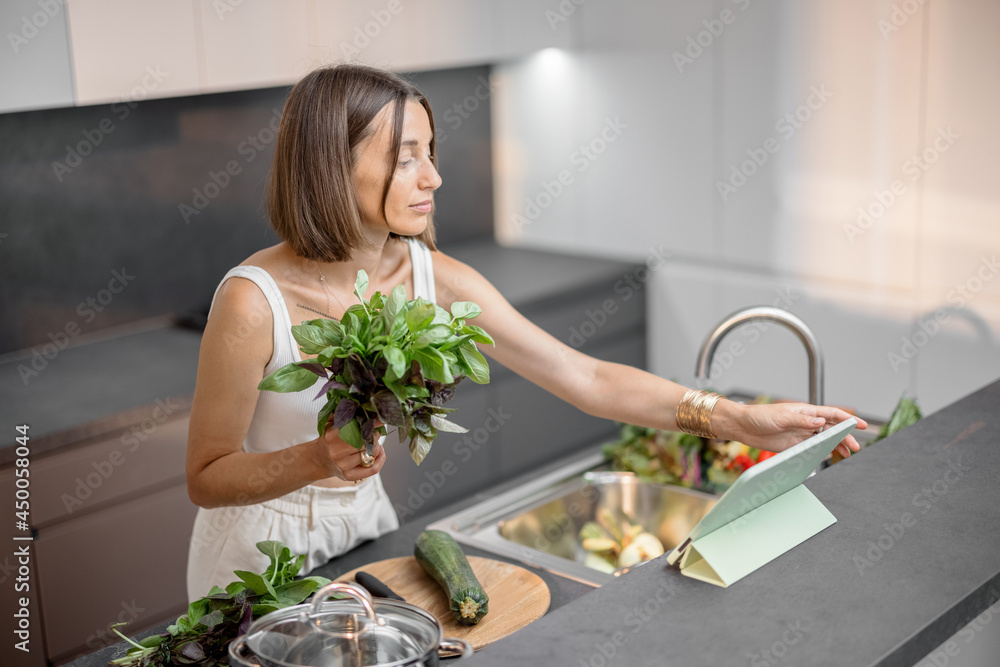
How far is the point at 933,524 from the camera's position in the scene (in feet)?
3.49

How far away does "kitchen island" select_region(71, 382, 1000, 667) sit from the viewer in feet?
2.80

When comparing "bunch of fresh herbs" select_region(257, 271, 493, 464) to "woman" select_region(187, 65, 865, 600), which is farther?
"woman" select_region(187, 65, 865, 600)

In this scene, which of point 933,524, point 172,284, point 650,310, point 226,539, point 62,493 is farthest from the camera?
point 650,310

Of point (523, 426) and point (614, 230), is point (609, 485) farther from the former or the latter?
point (614, 230)

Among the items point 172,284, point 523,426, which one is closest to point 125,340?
point 172,284

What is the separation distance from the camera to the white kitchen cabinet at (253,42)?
254 cm

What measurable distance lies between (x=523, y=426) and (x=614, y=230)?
79 cm

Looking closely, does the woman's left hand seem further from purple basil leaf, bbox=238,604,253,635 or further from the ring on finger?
purple basil leaf, bbox=238,604,253,635

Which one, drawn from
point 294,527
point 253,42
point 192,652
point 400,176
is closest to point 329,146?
point 400,176
